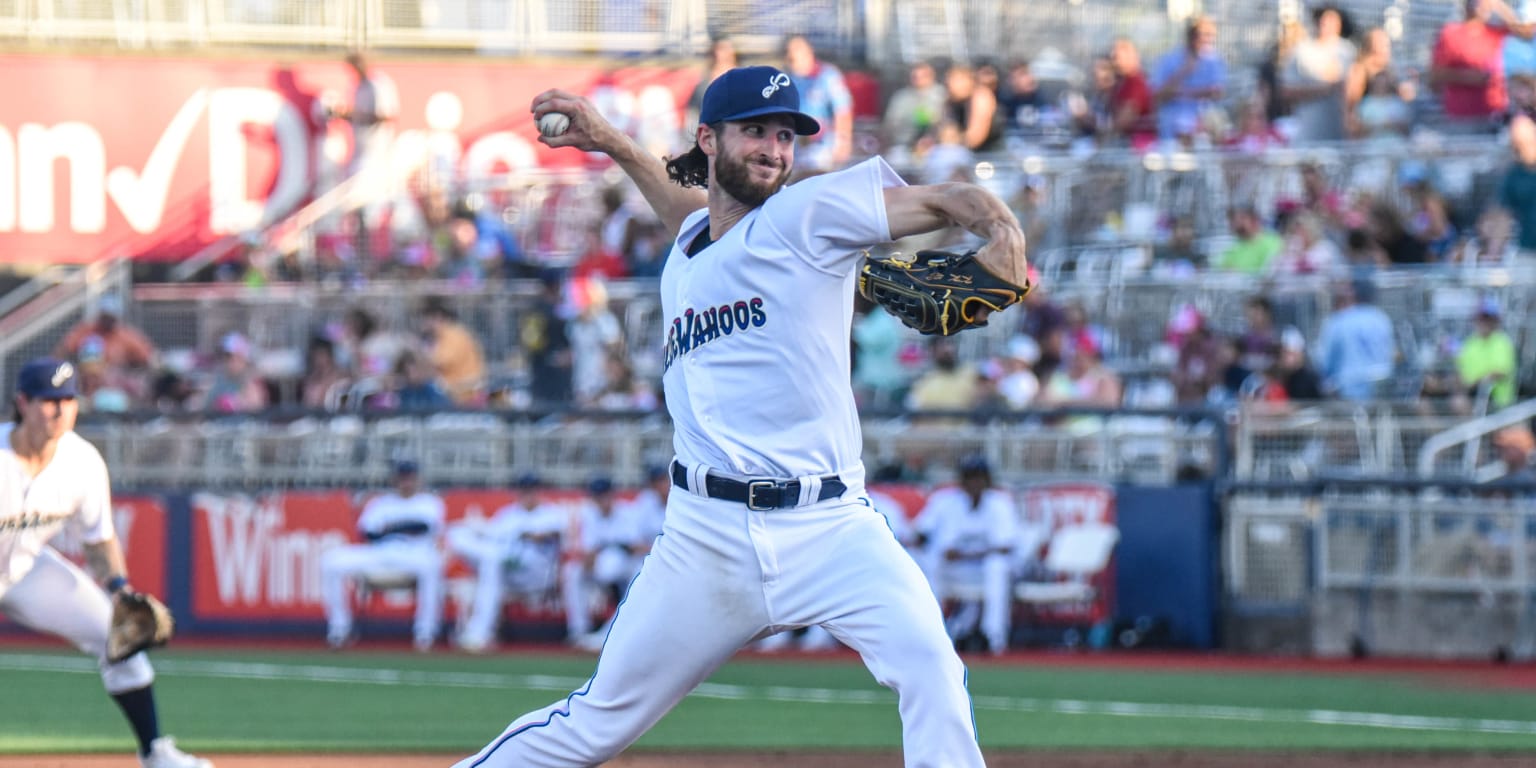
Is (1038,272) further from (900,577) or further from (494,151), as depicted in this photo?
(900,577)

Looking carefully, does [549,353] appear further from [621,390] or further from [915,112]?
[915,112]

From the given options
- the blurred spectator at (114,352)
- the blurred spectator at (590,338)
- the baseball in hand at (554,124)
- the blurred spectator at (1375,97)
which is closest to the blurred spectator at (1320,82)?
the blurred spectator at (1375,97)

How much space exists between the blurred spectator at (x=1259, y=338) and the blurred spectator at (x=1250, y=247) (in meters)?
1.06

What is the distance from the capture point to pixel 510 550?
15.9 meters

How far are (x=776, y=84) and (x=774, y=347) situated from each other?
25.8 inches

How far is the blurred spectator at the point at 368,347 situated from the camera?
18047mm

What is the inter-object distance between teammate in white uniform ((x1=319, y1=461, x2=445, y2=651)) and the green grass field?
33.8 inches

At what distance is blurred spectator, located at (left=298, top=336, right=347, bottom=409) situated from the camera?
1795cm

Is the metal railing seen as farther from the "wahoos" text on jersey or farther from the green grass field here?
the "wahoos" text on jersey

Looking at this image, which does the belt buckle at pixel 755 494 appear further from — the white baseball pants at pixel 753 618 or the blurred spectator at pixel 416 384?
the blurred spectator at pixel 416 384

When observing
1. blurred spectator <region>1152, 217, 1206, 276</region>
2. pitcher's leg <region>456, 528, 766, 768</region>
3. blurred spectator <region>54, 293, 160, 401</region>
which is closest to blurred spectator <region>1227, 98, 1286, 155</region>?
blurred spectator <region>1152, 217, 1206, 276</region>

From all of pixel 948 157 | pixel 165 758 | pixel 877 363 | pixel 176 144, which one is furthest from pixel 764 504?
pixel 176 144

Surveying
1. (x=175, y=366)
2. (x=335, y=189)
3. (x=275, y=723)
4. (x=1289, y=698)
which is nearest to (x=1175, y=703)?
(x=1289, y=698)

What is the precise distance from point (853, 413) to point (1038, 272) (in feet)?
42.2
